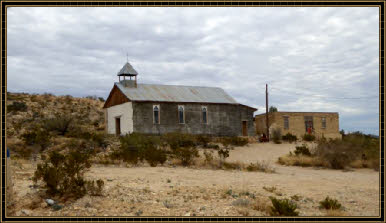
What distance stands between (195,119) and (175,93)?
2.97m

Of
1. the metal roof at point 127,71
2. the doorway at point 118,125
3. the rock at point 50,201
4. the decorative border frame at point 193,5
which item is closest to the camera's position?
the decorative border frame at point 193,5

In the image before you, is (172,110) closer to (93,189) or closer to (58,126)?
(58,126)

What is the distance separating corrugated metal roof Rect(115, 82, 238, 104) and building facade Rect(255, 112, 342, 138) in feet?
15.1

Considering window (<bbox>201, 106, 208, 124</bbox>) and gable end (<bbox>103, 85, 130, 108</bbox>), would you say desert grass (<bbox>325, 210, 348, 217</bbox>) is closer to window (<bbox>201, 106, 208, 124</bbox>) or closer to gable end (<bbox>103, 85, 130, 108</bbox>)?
gable end (<bbox>103, 85, 130, 108</bbox>)

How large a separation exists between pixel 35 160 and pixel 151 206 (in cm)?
1181

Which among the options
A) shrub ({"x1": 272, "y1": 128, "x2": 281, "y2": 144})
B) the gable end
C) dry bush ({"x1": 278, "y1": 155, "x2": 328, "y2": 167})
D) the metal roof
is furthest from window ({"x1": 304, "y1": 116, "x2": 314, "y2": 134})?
the gable end

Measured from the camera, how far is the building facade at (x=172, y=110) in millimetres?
28250

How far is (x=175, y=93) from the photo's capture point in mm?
31328

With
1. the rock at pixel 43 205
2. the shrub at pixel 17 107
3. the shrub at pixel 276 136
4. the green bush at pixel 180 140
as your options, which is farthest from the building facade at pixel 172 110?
the rock at pixel 43 205

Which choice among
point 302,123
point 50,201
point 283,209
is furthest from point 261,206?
point 302,123

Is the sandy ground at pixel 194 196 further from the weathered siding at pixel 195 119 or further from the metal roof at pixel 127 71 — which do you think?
the metal roof at pixel 127 71

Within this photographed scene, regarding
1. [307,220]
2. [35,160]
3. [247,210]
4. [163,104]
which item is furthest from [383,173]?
[163,104]

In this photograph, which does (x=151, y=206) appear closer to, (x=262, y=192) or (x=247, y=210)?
(x=247, y=210)

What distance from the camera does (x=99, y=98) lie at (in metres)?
54.3
